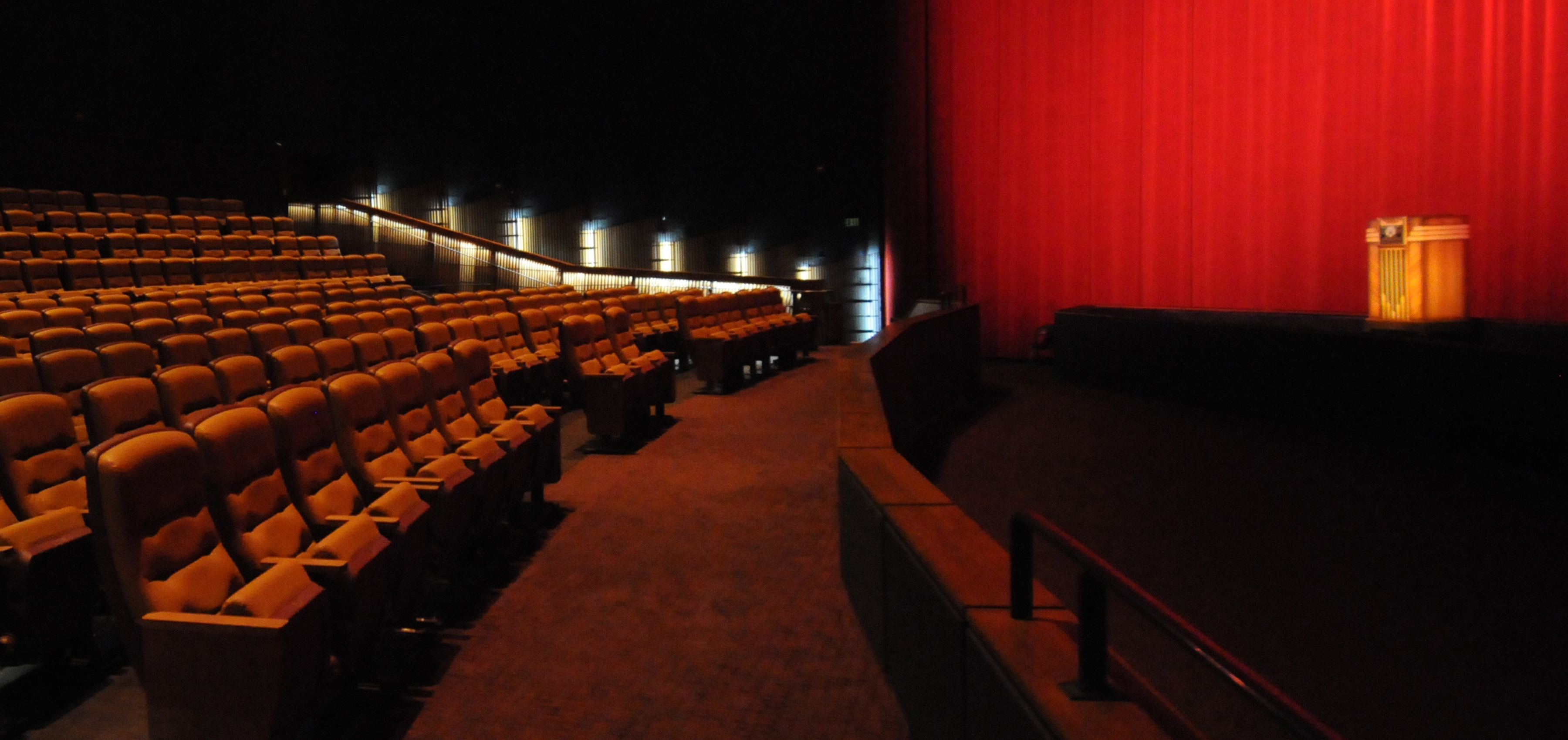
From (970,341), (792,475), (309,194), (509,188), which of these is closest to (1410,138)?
(970,341)

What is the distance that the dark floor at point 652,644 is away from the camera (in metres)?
2.68

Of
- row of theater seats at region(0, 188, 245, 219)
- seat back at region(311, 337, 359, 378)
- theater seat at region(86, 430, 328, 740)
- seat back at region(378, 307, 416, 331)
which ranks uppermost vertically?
row of theater seats at region(0, 188, 245, 219)

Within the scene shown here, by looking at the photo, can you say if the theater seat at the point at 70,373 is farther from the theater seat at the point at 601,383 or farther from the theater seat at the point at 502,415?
the theater seat at the point at 601,383

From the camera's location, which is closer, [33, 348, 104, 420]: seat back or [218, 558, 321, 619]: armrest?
[218, 558, 321, 619]: armrest

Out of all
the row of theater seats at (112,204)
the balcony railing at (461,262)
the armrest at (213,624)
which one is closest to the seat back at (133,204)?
the row of theater seats at (112,204)

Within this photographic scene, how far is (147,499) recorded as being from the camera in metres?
2.43

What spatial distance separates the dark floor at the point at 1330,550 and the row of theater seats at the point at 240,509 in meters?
2.09

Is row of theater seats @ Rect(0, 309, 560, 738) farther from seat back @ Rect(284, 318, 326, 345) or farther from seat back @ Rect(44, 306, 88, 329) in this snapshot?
seat back @ Rect(44, 306, 88, 329)

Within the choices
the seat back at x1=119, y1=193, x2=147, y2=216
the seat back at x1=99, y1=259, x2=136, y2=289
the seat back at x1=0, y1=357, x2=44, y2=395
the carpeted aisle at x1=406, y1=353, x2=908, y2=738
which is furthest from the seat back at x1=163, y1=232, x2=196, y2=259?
the carpeted aisle at x1=406, y1=353, x2=908, y2=738

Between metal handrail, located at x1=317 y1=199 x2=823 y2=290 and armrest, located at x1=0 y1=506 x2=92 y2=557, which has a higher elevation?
metal handrail, located at x1=317 y1=199 x2=823 y2=290

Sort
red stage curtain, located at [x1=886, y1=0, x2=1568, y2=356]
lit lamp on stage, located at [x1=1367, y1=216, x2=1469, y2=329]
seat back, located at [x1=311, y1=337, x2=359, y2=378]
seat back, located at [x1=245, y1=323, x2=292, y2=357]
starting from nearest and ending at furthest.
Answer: seat back, located at [x1=311, y1=337, x2=359, y2=378]
seat back, located at [x1=245, y1=323, x2=292, y2=357]
lit lamp on stage, located at [x1=1367, y1=216, x2=1469, y2=329]
red stage curtain, located at [x1=886, y1=0, x2=1568, y2=356]

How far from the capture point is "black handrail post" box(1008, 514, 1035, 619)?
1862 mm

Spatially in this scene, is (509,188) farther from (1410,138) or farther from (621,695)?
(621,695)

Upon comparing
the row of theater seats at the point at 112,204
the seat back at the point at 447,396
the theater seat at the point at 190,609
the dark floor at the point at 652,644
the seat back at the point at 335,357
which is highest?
the row of theater seats at the point at 112,204
